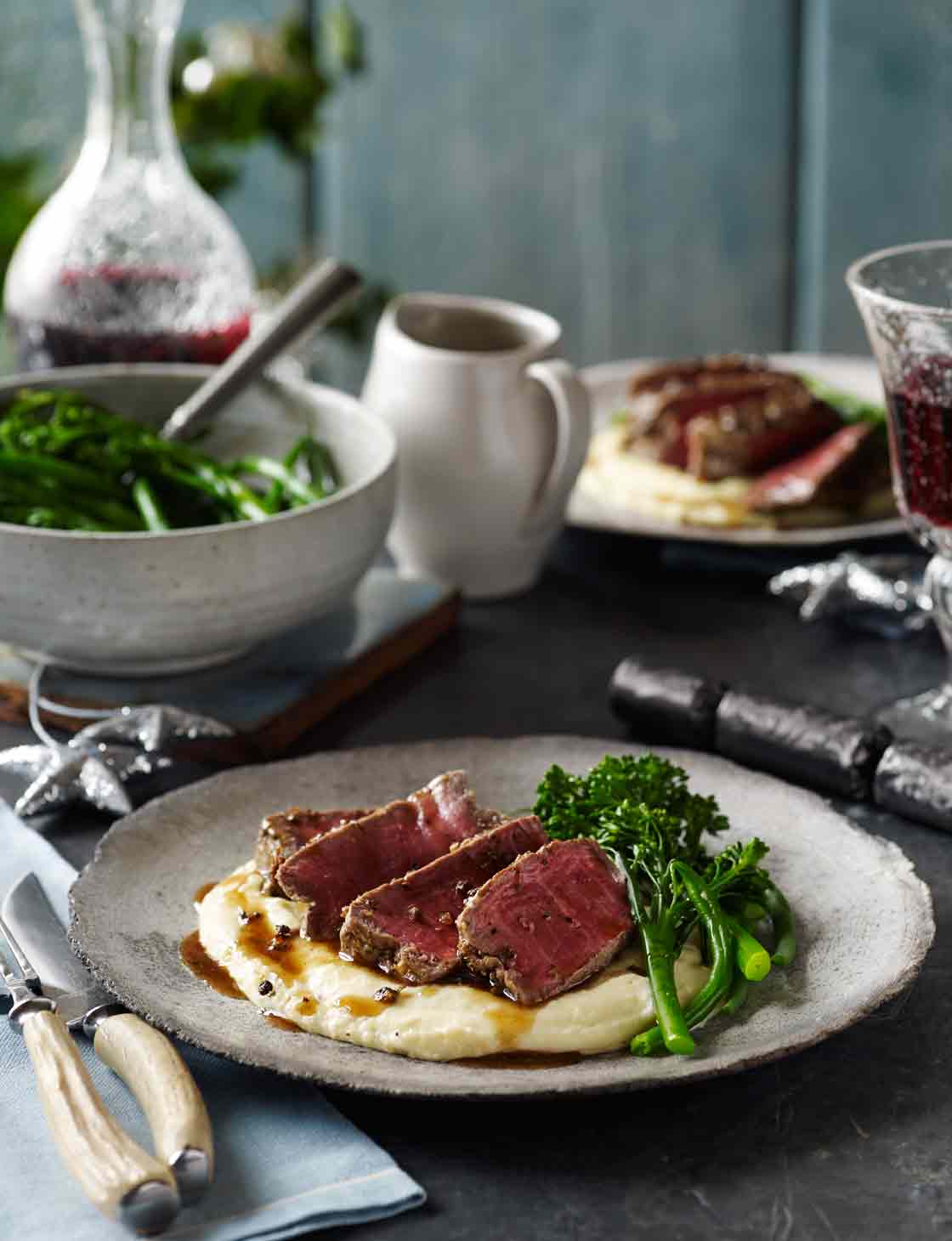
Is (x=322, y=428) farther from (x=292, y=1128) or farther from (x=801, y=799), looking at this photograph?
(x=292, y=1128)

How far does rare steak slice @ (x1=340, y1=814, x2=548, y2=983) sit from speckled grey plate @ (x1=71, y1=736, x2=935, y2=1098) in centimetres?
12

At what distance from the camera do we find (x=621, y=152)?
21.9 ft

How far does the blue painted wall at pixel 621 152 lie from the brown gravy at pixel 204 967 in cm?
519

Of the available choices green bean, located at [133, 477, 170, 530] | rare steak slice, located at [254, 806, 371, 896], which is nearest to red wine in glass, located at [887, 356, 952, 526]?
rare steak slice, located at [254, 806, 371, 896]

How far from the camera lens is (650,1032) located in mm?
1590

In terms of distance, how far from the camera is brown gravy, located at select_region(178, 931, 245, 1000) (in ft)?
5.69

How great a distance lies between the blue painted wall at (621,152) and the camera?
6242 mm

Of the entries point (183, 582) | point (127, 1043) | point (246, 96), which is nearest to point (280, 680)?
point (183, 582)

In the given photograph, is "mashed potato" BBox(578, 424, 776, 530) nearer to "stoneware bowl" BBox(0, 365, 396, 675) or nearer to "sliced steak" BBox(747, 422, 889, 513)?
"sliced steak" BBox(747, 422, 889, 513)

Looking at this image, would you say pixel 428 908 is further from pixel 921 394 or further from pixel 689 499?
pixel 689 499

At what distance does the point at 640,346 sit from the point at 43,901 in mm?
5421

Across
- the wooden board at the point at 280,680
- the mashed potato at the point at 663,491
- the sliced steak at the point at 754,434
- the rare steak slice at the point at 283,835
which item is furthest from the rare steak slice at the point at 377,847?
the sliced steak at the point at 754,434

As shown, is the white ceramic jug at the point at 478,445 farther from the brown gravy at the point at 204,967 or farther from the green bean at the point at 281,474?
the brown gravy at the point at 204,967

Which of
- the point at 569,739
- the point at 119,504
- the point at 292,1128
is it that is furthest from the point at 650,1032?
the point at 119,504
